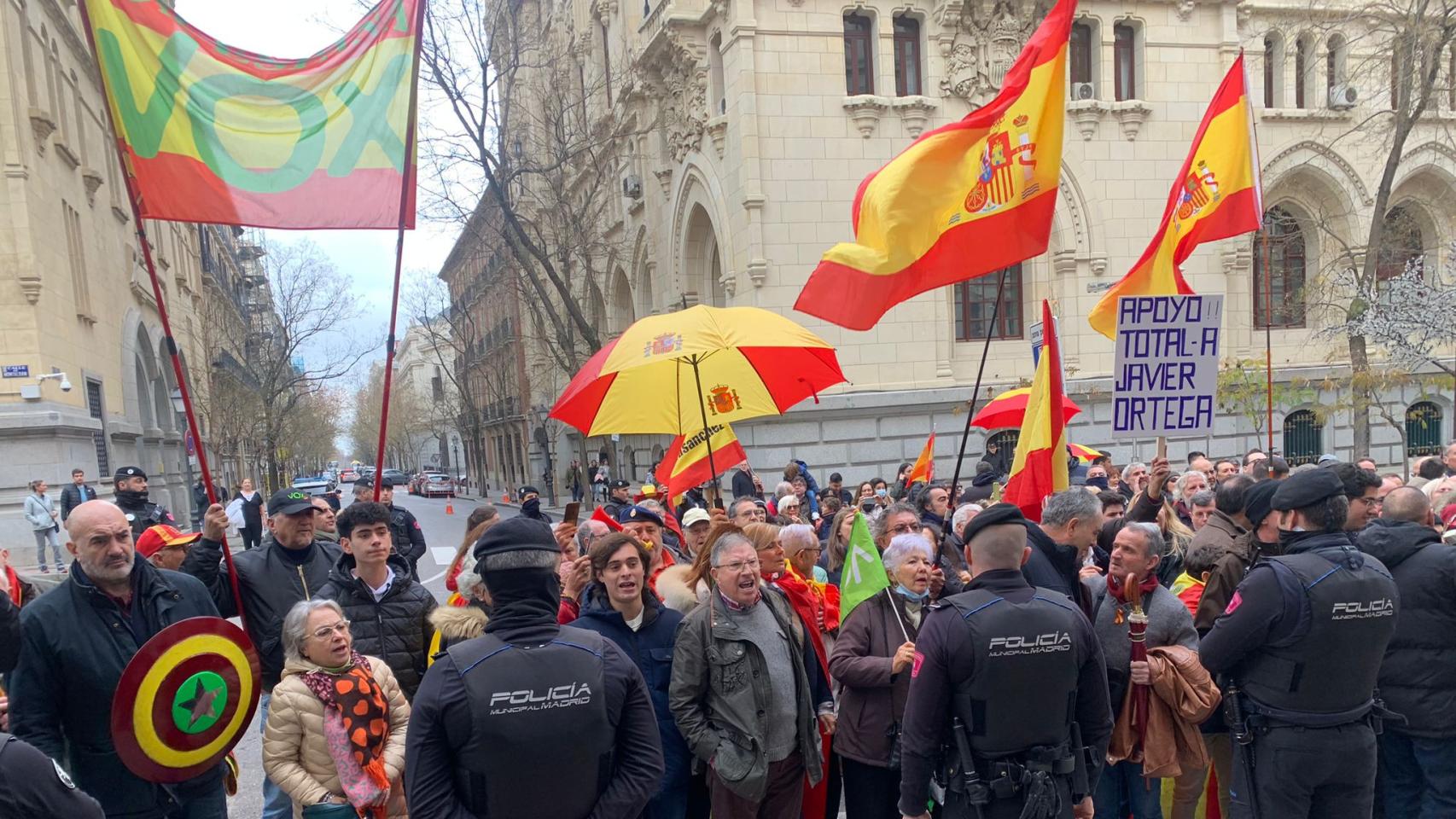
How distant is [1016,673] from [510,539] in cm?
193

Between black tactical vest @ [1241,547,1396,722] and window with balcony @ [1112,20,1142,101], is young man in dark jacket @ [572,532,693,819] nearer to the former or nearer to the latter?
black tactical vest @ [1241,547,1396,722]

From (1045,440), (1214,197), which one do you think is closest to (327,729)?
(1045,440)

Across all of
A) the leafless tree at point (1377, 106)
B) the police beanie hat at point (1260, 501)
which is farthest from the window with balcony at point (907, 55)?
the police beanie hat at point (1260, 501)

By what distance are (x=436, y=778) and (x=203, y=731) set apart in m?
1.72

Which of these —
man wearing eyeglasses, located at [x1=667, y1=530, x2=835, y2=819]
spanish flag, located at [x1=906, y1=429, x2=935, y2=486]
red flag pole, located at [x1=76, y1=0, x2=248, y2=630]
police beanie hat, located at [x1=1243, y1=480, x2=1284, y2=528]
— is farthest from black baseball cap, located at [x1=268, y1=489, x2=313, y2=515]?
spanish flag, located at [x1=906, y1=429, x2=935, y2=486]

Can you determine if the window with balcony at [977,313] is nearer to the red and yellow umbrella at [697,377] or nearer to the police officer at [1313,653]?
the red and yellow umbrella at [697,377]

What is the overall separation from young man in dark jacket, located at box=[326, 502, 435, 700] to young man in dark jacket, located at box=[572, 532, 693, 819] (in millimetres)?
959

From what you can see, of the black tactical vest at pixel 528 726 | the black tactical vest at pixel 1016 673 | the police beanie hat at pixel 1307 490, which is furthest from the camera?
the police beanie hat at pixel 1307 490

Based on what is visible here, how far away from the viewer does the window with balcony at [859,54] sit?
19.4 metres

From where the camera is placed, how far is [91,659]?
3537 mm

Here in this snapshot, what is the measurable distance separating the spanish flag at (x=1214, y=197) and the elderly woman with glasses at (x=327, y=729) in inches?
244

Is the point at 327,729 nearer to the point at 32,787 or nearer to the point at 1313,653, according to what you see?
the point at 32,787

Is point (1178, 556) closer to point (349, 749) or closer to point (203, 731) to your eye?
point (349, 749)

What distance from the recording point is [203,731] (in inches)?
142
